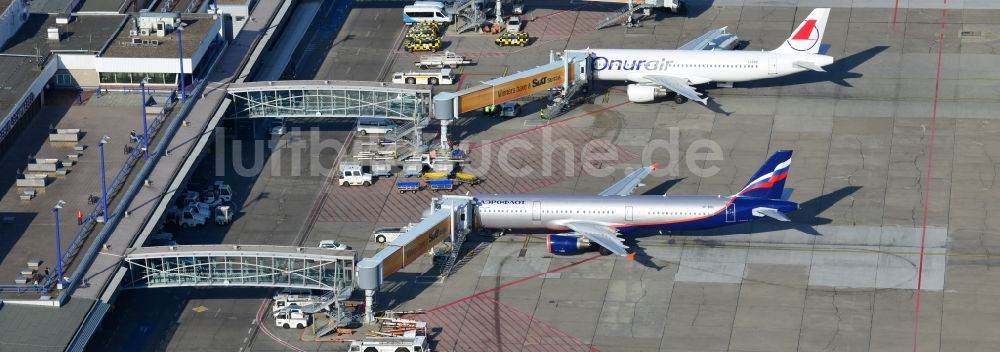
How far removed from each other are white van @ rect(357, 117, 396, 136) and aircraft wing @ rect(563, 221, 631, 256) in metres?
31.3

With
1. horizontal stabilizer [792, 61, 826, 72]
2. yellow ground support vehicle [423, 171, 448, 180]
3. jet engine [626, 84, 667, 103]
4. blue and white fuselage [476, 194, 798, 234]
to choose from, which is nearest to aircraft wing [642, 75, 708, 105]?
jet engine [626, 84, 667, 103]

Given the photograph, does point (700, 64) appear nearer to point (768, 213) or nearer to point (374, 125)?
point (374, 125)

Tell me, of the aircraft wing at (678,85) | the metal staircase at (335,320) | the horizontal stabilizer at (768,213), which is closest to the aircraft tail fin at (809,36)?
the aircraft wing at (678,85)

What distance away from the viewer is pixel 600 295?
521ft

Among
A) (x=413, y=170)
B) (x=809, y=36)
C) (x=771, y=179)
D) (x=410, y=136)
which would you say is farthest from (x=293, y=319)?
(x=809, y=36)

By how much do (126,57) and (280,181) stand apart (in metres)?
21.6

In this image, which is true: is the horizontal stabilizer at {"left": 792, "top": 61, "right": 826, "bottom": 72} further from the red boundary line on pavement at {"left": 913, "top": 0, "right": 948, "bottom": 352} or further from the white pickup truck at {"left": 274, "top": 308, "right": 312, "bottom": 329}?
the white pickup truck at {"left": 274, "top": 308, "right": 312, "bottom": 329}

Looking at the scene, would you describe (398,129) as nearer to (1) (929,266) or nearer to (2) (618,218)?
(2) (618,218)

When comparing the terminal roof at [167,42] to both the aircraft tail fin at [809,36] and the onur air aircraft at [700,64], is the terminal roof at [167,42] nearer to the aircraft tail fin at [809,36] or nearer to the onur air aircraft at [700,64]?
the onur air aircraft at [700,64]

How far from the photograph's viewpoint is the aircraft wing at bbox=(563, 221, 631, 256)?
16188 cm

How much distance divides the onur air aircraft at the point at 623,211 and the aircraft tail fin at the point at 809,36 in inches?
1193

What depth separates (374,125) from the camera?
627ft

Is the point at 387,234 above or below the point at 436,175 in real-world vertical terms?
below

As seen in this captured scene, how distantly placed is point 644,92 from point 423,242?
1614 inches
